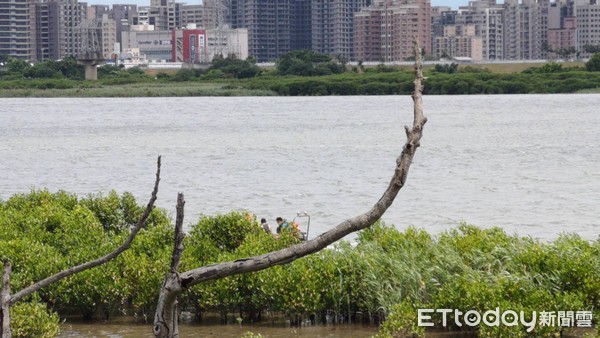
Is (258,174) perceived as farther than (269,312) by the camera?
Yes

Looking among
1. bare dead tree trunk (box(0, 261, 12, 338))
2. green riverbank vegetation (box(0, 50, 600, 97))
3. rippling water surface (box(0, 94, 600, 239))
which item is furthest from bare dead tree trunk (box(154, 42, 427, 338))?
green riverbank vegetation (box(0, 50, 600, 97))

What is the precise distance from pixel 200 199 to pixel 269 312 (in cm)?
2807

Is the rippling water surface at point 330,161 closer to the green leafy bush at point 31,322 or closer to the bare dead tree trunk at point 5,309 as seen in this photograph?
the green leafy bush at point 31,322

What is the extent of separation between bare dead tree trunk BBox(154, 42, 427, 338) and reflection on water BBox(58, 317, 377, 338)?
1372 cm

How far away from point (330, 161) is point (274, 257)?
209 feet

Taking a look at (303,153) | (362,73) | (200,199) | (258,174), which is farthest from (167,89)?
(200,199)

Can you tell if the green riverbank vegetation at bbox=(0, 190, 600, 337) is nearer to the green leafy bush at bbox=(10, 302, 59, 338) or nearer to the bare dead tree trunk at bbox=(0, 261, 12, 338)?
the green leafy bush at bbox=(10, 302, 59, 338)

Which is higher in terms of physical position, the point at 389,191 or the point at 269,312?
the point at 389,191

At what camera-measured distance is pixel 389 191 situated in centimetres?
640

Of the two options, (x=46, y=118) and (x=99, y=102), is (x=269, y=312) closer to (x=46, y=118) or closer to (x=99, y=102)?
(x=46, y=118)

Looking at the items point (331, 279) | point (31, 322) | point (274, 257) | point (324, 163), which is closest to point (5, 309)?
point (274, 257)

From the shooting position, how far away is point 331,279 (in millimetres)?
20266

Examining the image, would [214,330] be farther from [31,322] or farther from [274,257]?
[274,257]

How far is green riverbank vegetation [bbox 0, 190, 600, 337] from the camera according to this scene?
18.5 metres
